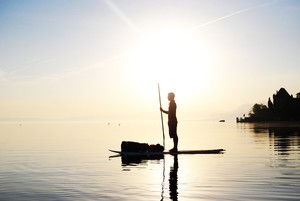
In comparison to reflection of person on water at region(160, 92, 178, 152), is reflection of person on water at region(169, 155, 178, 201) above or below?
below

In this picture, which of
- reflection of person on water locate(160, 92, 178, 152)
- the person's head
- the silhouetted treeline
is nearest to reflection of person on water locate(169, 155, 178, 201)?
reflection of person on water locate(160, 92, 178, 152)

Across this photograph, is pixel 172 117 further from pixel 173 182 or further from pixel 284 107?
pixel 284 107

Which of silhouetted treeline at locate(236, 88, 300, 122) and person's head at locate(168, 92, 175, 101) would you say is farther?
silhouetted treeline at locate(236, 88, 300, 122)

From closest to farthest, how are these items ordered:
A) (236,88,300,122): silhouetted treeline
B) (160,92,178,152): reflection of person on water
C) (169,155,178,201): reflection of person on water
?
1. (169,155,178,201): reflection of person on water
2. (160,92,178,152): reflection of person on water
3. (236,88,300,122): silhouetted treeline

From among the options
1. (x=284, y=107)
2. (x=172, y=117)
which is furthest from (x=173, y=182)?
(x=284, y=107)

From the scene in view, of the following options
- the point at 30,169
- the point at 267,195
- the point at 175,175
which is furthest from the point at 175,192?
the point at 30,169

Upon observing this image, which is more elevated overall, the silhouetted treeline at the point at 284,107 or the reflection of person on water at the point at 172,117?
the silhouetted treeline at the point at 284,107

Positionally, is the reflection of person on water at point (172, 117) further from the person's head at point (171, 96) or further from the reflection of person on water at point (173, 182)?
the reflection of person on water at point (173, 182)

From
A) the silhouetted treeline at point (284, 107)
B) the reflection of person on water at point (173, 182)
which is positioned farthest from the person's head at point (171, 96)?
the silhouetted treeline at point (284, 107)

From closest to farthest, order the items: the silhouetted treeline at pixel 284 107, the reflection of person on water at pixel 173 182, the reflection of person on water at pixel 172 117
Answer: the reflection of person on water at pixel 173 182 → the reflection of person on water at pixel 172 117 → the silhouetted treeline at pixel 284 107

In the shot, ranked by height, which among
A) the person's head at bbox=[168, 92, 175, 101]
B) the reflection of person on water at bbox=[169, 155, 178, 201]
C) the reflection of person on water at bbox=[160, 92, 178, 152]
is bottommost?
the reflection of person on water at bbox=[169, 155, 178, 201]

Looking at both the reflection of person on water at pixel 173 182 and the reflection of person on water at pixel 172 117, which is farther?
the reflection of person on water at pixel 172 117

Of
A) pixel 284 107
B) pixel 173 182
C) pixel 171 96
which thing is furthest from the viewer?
pixel 284 107

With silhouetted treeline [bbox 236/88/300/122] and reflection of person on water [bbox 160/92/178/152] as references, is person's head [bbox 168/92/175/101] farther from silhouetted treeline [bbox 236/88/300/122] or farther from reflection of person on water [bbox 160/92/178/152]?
silhouetted treeline [bbox 236/88/300/122]
